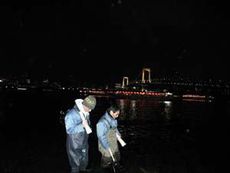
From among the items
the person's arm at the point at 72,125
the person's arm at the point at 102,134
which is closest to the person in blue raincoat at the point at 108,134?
the person's arm at the point at 102,134

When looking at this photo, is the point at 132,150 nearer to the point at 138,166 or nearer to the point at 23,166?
the point at 138,166

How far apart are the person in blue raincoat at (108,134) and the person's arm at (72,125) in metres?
0.40

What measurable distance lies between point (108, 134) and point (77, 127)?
2.37 feet

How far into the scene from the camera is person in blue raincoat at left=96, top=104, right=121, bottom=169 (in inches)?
329

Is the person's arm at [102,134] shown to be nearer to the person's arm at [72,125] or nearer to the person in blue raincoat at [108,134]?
the person in blue raincoat at [108,134]

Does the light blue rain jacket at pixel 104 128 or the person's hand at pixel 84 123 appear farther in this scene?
the light blue rain jacket at pixel 104 128

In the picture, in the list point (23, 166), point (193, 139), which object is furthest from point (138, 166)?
point (193, 139)

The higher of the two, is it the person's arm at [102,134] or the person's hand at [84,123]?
the person's hand at [84,123]

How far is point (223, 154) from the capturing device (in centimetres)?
1723

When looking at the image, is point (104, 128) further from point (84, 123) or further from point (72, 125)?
point (72, 125)

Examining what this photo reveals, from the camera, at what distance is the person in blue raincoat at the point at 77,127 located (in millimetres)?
8203

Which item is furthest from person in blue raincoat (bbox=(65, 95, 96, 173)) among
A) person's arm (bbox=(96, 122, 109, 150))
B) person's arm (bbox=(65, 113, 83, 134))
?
person's arm (bbox=(96, 122, 109, 150))

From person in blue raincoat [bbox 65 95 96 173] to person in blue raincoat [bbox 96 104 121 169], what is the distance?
306 mm

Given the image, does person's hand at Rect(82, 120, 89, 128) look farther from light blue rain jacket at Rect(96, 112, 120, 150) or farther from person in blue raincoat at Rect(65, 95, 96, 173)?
light blue rain jacket at Rect(96, 112, 120, 150)
